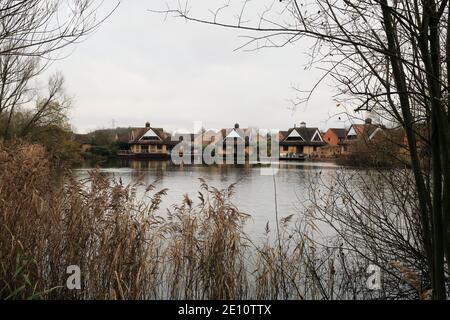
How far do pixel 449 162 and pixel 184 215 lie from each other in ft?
11.6

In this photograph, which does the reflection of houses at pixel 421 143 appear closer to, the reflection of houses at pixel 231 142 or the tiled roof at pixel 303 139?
the reflection of houses at pixel 231 142

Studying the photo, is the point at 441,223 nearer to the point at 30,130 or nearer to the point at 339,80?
the point at 339,80

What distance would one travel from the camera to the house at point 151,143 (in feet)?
180

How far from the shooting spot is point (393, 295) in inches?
188

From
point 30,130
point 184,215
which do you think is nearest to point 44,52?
point 184,215

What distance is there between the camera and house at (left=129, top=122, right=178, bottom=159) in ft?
180

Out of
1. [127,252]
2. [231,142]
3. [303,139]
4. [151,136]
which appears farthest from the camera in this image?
[151,136]

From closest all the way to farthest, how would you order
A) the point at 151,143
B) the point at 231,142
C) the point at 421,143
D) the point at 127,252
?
1. the point at 421,143
2. the point at 127,252
3. the point at 231,142
4. the point at 151,143

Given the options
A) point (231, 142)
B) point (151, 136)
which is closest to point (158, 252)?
point (231, 142)

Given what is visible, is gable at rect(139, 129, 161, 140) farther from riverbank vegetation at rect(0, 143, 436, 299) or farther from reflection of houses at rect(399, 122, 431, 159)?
reflection of houses at rect(399, 122, 431, 159)

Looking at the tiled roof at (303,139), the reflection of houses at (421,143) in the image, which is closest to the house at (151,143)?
the tiled roof at (303,139)

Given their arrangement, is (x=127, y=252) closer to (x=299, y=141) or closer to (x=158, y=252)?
(x=158, y=252)

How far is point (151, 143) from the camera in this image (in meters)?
56.6

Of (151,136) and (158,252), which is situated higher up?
(151,136)
